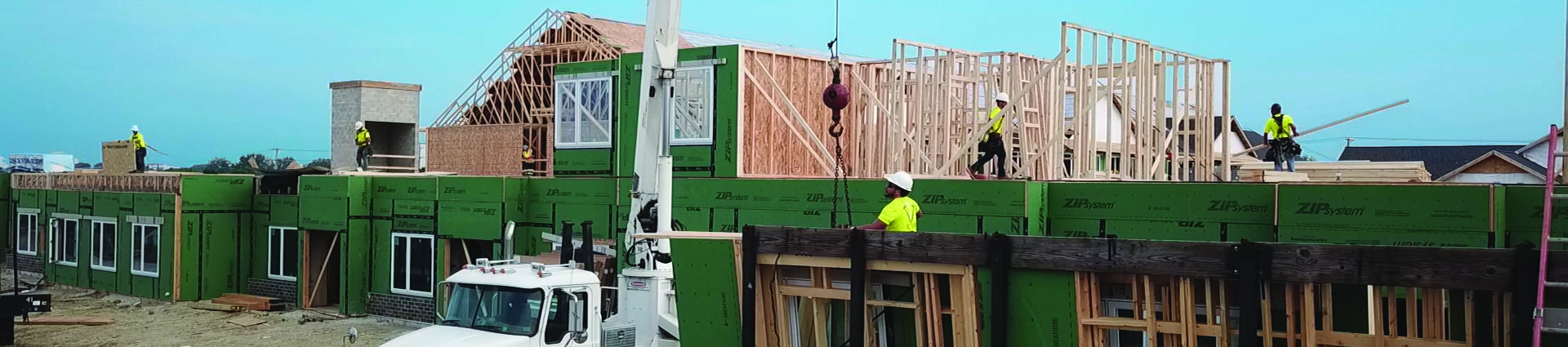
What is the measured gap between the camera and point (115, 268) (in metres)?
27.1

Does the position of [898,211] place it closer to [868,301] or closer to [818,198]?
[868,301]

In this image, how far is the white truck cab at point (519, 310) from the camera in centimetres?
1063

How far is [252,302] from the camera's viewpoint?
2400 centimetres

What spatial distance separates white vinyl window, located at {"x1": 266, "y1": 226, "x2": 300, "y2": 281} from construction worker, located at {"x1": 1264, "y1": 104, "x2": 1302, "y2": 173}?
18.4 meters

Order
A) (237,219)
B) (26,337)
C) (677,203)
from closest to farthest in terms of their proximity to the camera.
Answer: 1. (677,203)
2. (26,337)
3. (237,219)

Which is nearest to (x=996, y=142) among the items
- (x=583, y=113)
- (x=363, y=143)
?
(x=583, y=113)

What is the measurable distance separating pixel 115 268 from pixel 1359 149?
169 ft

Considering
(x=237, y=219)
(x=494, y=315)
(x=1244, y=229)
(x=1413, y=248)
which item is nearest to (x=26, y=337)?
(x=237, y=219)

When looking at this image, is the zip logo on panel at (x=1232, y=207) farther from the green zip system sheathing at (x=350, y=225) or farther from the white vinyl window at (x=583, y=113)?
the green zip system sheathing at (x=350, y=225)

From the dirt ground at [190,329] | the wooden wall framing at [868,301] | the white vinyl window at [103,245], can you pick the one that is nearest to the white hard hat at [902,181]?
the wooden wall framing at [868,301]

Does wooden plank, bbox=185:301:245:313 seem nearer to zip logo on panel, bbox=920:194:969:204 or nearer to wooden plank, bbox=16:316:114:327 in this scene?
wooden plank, bbox=16:316:114:327

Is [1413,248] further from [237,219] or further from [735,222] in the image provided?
[237,219]

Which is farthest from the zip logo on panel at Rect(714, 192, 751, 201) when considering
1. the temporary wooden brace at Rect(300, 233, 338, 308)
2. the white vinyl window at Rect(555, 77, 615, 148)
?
the temporary wooden brace at Rect(300, 233, 338, 308)

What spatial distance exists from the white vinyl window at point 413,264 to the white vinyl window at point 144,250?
21.5ft
